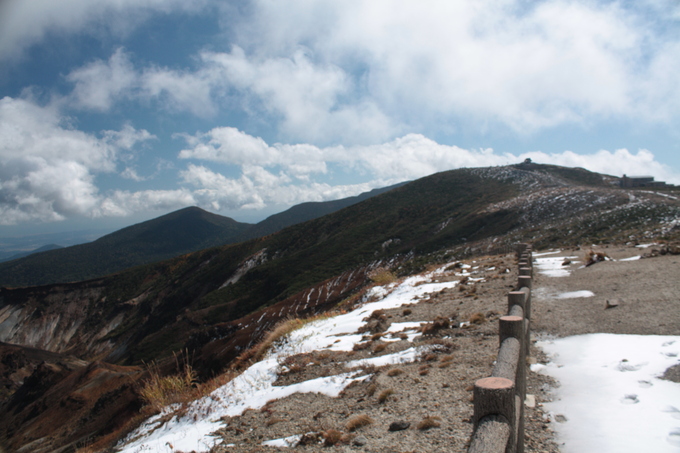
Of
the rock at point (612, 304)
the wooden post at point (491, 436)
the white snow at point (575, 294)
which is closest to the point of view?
the wooden post at point (491, 436)

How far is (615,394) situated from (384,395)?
2.62 m

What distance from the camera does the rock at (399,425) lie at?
12.5 feet

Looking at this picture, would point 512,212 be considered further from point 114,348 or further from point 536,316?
point 114,348

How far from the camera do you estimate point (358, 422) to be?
163 inches

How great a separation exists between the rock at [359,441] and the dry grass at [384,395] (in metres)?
0.90

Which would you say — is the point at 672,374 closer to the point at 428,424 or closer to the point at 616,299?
the point at 428,424

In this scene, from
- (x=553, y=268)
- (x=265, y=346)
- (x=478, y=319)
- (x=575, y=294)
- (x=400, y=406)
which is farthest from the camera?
(x=553, y=268)

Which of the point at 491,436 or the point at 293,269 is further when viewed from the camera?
the point at 293,269

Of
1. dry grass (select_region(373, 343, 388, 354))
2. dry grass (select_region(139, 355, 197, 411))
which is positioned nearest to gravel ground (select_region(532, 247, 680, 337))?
dry grass (select_region(373, 343, 388, 354))

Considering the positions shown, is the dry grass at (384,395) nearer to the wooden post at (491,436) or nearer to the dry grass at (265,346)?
the wooden post at (491,436)

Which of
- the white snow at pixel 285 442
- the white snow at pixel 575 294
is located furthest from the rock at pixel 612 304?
the white snow at pixel 285 442

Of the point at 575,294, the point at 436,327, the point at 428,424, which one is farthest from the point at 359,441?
the point at 575,294

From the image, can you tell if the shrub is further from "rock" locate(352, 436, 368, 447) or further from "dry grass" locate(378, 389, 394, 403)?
"dry grass" locate(378, 389, 394, 403)

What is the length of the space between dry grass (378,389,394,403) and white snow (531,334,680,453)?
6.14 ft
